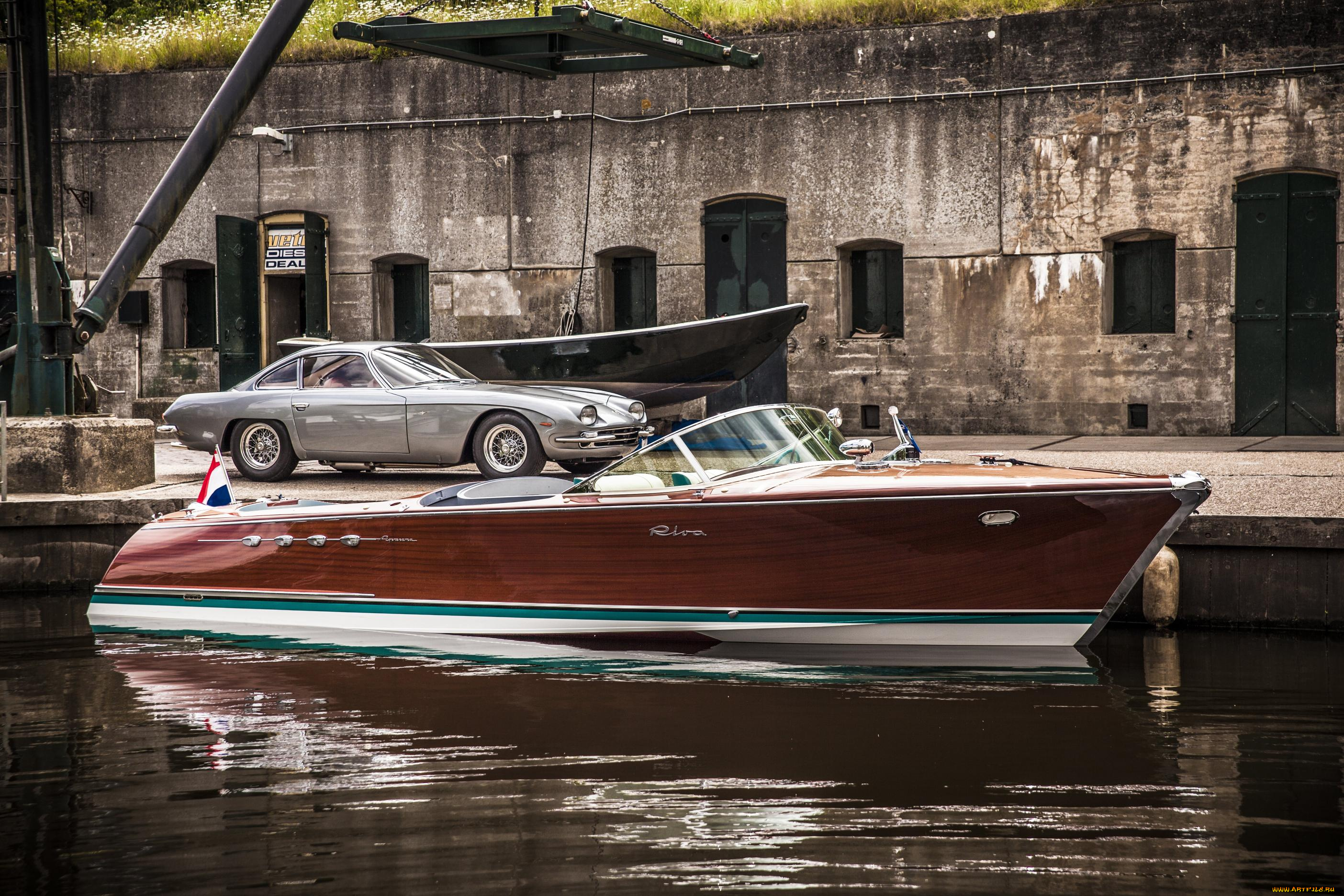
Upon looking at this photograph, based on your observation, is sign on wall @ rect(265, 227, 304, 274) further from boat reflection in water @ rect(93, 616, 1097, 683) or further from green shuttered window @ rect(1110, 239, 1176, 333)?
boat reflection in water @ rect(93, 616, 1097, 683)

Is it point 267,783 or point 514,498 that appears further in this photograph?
point 514,498

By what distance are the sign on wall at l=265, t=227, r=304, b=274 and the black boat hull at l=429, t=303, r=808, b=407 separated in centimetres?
523

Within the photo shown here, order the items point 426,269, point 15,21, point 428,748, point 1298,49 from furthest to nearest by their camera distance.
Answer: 1. point 426,269
2. point 1298,49
3. point 15,21
4. point 428,748

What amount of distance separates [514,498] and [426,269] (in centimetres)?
1103

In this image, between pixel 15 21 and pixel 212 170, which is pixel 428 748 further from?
pixel 212 170

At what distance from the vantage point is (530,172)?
17.6 m

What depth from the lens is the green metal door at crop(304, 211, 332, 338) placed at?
1800cm

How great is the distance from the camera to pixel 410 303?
18375 mm

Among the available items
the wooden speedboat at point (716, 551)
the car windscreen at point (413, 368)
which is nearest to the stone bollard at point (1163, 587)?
the wooden speedboat at point (716, 551)

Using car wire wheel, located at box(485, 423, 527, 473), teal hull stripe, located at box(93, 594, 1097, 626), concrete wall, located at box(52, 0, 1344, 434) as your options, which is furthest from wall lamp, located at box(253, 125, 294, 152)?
→ teal hull stripe, located at box(93, 594, 1097, 626)

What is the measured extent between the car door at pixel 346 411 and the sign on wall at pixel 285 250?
656 centimetres

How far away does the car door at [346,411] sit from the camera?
456 inches

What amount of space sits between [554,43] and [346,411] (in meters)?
4.25

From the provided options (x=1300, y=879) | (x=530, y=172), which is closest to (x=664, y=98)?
(x=530, y=172)
